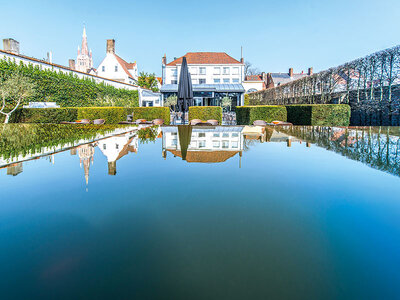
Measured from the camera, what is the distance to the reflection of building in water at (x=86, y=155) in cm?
276

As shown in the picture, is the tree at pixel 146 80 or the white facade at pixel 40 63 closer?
the white facade at pixel 40 63

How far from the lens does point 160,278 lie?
95 centimetres

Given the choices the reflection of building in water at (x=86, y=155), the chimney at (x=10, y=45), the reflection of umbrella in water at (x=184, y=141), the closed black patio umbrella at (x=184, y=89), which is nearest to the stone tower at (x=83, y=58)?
the chimney at (x=10, y=45)

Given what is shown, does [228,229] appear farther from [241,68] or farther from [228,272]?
[241,68]

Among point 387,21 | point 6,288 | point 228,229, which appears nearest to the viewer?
point 6,288

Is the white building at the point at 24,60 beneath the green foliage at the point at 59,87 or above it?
above

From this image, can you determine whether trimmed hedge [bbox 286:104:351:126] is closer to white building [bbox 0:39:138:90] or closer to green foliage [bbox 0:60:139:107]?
green foliage [bbox 0:60:139:107]

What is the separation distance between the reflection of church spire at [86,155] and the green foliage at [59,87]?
14.3m

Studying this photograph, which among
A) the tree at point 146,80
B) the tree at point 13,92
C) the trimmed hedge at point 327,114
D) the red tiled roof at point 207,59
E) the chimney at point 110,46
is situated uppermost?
the chimney at point 110,46

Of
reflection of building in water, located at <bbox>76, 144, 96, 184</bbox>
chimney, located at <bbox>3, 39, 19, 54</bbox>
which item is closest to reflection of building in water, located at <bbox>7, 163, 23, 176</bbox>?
reflection of building in water, located at <bbox>76, 144, 96, 184</bbox>

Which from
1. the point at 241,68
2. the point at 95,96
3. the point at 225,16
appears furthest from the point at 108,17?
the point at 241,68

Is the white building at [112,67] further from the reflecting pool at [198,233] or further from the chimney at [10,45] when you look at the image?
the reflecting pool at [198,233]

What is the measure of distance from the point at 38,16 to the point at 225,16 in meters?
16.9

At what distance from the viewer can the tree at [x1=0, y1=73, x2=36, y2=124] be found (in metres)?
12.8
